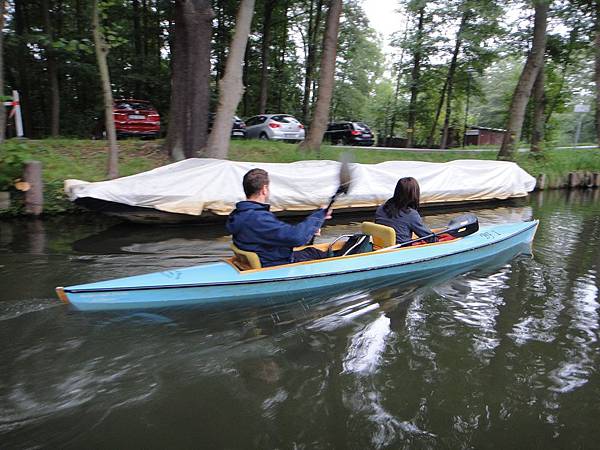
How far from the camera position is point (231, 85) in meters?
10.2

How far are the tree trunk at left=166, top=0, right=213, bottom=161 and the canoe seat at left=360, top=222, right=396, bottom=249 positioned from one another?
637 cm

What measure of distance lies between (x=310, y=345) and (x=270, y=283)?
1.00m

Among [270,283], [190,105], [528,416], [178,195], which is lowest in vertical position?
[528,416]

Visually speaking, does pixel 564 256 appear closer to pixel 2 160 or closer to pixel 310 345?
pixel 310 345

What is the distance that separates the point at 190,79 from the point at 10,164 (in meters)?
4.21

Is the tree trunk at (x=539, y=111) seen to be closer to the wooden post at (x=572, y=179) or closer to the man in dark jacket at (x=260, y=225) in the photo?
the wooden post at (x=572, y=179)

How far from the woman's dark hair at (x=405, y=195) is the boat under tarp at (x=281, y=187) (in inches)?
54.6

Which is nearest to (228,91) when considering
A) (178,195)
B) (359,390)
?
(178,195)

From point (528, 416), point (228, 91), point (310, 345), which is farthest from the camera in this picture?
point (228, 91)

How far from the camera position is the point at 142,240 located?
785 centimetres

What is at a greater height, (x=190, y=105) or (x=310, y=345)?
(x=190, y=105)

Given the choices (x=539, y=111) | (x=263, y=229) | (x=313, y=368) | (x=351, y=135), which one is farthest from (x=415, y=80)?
(x=313, y=368)

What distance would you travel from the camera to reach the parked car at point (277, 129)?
17453 mm

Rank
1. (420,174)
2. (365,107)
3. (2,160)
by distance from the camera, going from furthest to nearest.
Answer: (365,107)
(420,174)
(2,160)
